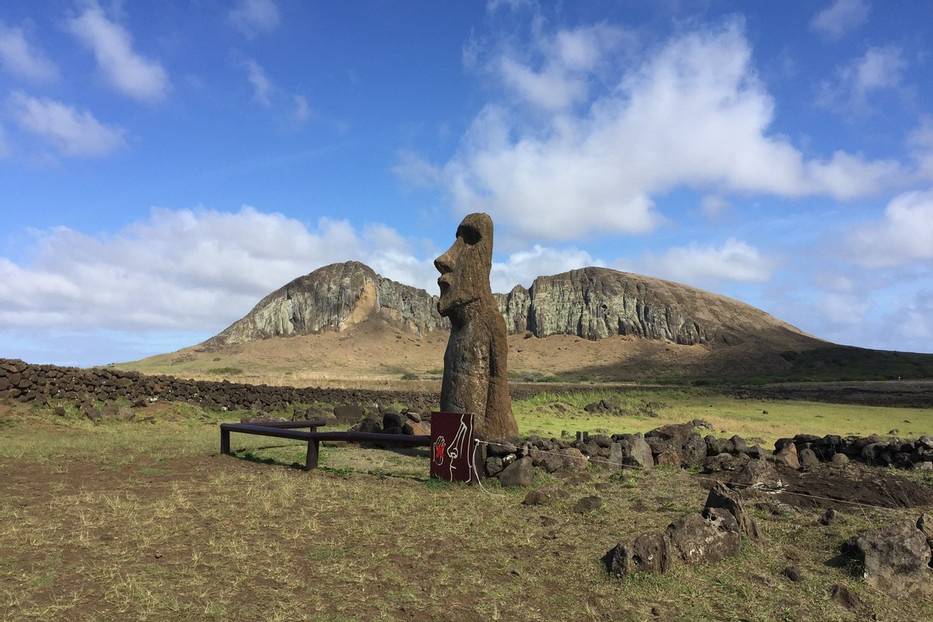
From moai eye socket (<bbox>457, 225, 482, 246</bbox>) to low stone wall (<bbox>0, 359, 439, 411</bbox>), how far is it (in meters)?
13.7

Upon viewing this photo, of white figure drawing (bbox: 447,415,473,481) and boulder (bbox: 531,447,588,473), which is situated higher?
white figure drawing (bbox: 447,415,473,481)

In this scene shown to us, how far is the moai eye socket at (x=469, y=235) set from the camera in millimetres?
14266

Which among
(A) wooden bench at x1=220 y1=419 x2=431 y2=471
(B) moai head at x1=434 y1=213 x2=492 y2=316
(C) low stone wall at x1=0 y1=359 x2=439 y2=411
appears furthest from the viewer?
(C) low stone wall at x1=0 y1=359 x2=439 y2=411

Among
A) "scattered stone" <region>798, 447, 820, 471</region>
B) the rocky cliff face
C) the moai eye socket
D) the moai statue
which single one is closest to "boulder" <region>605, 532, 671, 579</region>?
the moai statue

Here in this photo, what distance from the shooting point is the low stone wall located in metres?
19.4

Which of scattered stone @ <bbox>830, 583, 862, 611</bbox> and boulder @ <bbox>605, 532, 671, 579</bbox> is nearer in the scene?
scattered stone @ <bbox>830, 583, 862, 611</bbox>

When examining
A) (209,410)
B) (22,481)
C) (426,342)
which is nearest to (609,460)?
(22,481)

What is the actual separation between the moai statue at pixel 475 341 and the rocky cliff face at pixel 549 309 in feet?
284

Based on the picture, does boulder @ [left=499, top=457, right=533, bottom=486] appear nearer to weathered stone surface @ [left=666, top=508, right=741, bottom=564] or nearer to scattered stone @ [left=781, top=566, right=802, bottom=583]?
weathered stone surface @ [left=666, top=508, right=741, bottom=564]

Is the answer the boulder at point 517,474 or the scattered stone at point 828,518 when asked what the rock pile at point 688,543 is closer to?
the scattered stone at point 828,518

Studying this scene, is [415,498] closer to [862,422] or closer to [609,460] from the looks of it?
[609,460]

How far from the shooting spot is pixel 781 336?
319 feet

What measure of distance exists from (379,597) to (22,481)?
8.15m

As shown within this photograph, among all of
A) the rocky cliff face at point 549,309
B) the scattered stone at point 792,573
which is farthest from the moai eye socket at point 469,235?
the rocky cliff face at point 549,309
